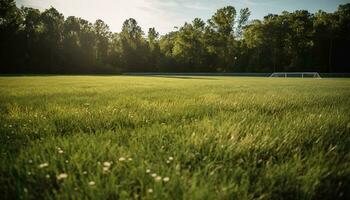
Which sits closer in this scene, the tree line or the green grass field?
the green grass field

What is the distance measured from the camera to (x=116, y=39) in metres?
76.8

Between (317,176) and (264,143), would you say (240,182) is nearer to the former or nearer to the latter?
(317,176)

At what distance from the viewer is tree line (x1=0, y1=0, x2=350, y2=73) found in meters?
56.3

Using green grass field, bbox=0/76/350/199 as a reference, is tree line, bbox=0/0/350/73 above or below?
above

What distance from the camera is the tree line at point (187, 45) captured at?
185 feet

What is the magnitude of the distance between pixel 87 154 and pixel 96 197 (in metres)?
0.61

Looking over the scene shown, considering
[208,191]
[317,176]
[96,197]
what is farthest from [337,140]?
[96,197]

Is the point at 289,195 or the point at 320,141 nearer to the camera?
the point at 289,195

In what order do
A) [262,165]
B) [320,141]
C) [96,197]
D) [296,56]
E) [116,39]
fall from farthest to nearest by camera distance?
[116,39], [296,56], [320,141], [262,165], [96,197]

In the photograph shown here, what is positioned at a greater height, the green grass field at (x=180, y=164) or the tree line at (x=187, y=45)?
the tree line at (x=187, y=45)

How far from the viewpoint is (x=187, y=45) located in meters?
71.6

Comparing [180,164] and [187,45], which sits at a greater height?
[187,45]

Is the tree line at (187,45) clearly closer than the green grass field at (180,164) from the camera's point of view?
No

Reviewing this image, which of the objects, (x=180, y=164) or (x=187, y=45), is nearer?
(x=180, y=164)
